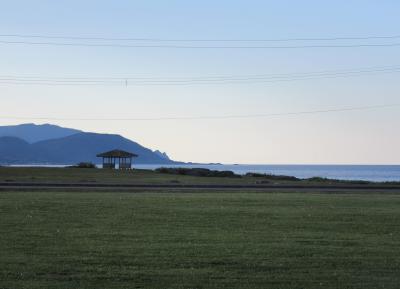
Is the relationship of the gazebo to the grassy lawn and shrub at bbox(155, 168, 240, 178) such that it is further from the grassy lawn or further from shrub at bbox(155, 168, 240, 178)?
the grassy lawn

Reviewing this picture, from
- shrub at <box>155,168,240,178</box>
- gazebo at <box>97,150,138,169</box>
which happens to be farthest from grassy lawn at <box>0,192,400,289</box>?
gazebo at <box>97,150,138,169</box>

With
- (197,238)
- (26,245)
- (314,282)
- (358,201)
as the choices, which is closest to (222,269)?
(314,282)

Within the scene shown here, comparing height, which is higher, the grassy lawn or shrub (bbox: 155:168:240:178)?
shrub (bbox: 155:168:240:178)

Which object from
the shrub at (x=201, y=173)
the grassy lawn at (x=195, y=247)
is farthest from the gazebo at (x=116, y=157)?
the grassy lawn at (x=195, y=247)

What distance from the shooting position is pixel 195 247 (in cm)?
1380

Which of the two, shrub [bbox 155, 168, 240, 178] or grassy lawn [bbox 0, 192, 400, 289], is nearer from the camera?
grassy lawn [bbox 0, 192, 400, 289]

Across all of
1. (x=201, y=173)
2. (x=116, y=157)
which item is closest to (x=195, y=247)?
(x=201, y=173)

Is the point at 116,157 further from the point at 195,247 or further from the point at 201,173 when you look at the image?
the point at 195,247

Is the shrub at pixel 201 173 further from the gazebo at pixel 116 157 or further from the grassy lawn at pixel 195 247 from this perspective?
the grassy lawn at pixel 195 247

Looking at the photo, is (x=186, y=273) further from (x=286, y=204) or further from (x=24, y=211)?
(x=286, y=204)

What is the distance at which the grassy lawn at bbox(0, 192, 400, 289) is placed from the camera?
10.9 m

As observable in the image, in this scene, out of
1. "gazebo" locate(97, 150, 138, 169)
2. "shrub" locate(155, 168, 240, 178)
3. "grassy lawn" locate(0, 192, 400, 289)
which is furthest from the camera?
"gazebo" locate(97, 150, 138, 169)

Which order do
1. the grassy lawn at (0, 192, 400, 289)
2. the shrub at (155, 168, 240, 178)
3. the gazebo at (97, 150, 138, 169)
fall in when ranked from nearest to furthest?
the grassy lawn at (0, 192, 400, 289) < the shrub at (155, 168, 240, 178) < the gazebo at (97, 150, 138, 169)

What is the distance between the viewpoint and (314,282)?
1082cm
